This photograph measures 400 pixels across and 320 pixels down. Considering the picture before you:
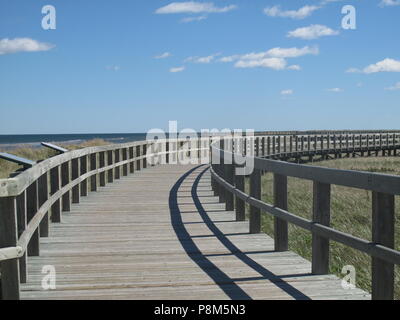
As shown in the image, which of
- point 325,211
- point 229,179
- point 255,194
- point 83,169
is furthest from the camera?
point 83,169

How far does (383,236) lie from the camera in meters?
4.42

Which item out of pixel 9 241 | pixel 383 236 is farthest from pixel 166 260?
pixel 383 236

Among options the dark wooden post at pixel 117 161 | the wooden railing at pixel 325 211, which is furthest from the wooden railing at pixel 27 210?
the dark wooden post at pixel 117 161

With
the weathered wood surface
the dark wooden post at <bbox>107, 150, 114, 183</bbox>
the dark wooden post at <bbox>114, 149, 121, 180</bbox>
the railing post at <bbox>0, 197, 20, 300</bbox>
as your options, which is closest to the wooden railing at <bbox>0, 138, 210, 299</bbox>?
the railing post at <bbox>0, 197, 20, 300</bbox>

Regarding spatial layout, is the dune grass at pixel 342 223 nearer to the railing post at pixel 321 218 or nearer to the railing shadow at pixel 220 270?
the railing post at pixel 321 218

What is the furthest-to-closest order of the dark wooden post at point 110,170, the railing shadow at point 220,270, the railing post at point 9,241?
the dark wooden post at point 110,170 → the railing shadow at point 220,270 → the railing post at point 9,241

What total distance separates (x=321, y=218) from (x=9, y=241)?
2853mm

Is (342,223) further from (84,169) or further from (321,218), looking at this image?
(321,218)

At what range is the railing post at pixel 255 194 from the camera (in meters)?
7.80

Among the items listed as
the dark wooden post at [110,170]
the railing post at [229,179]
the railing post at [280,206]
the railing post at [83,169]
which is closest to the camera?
the railing post at [280,206]

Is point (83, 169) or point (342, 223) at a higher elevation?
point (83, 169)

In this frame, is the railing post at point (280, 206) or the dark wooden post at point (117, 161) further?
the dark wooden post at point (117, 161)

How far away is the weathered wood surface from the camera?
5316 millimetres

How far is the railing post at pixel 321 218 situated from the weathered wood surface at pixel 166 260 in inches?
5.2
